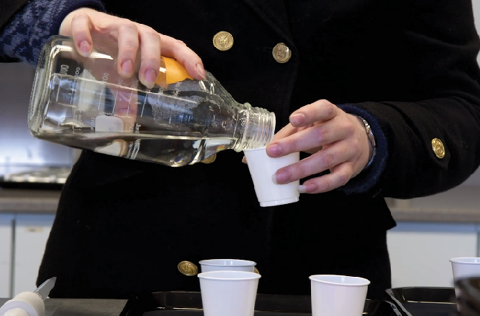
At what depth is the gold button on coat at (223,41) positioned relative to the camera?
85 centimetres

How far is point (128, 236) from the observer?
2.95ft

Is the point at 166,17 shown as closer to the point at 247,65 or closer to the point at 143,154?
the point at 247,65

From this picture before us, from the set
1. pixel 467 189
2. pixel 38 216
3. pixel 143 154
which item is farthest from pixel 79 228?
pixel 467 189

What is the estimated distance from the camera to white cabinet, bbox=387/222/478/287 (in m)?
1.73

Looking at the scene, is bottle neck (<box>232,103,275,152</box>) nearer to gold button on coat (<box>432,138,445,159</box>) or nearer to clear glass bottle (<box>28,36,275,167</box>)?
clear glass bottle (<box>28,36,275,167</box>)

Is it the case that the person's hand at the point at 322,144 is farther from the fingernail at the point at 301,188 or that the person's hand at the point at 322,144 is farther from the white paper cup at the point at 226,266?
the white paper cup at the point at 226,266

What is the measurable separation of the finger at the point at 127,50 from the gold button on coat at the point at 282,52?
279mm

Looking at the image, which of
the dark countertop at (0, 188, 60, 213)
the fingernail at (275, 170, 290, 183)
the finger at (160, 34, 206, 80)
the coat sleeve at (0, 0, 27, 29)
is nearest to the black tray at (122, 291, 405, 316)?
the fingernail at (275, 170, 290, 183)

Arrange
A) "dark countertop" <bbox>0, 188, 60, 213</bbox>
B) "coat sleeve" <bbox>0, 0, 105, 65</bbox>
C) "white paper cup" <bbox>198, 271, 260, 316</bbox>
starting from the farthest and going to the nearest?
"dark countertop" <bbox>0, 188, 60, 213</bbox>, "coat sleeve" <bbox>0, 0, 105, 65</bbox>, "white paper cup" <bbox>198, 271, 260, 316</bbox>

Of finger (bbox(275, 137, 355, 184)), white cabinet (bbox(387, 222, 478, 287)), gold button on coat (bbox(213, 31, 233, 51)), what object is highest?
gold button on coat (bbox(213, 31, 233, 51))

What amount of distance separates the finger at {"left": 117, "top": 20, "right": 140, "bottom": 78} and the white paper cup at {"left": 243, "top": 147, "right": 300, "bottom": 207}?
0.49 ft

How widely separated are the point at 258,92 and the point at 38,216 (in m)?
1.06

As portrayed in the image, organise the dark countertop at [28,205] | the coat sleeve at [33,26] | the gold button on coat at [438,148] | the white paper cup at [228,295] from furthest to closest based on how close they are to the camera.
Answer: the dark countertop at [28,205] < the gold button on coat at [438,148] < the coat sleeve at [33,26] < the white paper cup at [228,295]

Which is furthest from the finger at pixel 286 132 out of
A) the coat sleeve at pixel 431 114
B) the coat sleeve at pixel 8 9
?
the coat sleeve at pixel 8 9
